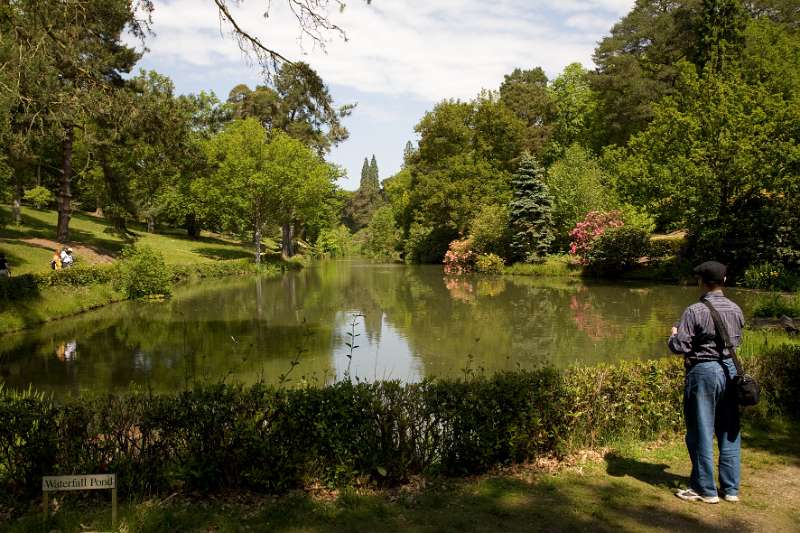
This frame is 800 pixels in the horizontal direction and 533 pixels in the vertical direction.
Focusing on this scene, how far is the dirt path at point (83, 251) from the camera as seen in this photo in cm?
2983

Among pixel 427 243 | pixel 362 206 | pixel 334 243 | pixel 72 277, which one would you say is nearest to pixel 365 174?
pixel 362 206

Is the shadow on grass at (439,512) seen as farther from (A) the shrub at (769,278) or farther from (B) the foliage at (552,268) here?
(B) the foliage at (552,268)

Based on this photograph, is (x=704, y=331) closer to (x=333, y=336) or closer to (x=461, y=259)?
(x=333, y=336)

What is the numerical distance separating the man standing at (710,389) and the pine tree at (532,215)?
35.1 m

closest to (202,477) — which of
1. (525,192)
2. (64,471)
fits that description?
(64,471)

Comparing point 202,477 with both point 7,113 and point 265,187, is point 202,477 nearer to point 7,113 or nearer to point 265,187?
point 7,113

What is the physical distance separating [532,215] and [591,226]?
563 cm

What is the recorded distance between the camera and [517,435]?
545cm

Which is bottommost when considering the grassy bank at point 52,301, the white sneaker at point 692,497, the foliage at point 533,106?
the grassy bank at point 52,301

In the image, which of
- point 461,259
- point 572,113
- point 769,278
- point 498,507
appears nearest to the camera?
point 498,507

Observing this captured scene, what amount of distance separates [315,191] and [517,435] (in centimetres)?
4396

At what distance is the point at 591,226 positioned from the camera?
34.8m

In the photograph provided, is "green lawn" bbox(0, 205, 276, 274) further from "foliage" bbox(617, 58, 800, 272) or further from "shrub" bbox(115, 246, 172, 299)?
"foliage" bbox(617, 58, 800, 272)

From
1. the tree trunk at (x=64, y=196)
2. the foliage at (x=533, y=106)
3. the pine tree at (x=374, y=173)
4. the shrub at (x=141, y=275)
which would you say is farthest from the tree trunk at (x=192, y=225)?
the pine tree at (x=374, y=173)
